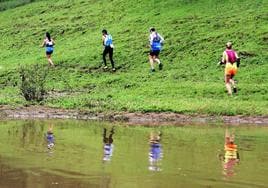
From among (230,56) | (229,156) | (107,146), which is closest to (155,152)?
(107,146)

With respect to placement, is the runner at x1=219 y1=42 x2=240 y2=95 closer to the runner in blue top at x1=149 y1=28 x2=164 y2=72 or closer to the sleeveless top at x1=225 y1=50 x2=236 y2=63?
the sleeveless top at x1=225 y1=50 x2=236 y2=63

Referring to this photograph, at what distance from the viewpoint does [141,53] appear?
3419cm

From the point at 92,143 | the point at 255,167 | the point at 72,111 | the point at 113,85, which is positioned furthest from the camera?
the point at 113,85

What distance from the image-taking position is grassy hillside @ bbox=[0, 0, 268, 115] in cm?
2491

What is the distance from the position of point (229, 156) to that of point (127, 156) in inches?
87.8

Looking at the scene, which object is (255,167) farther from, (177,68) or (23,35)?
(23,35)

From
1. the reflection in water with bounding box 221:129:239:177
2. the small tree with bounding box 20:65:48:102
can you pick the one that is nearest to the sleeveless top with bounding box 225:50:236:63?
the small tree with bounding box 20:65:48:102

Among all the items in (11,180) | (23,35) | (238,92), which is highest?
(23,35)

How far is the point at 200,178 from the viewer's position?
12.3 m

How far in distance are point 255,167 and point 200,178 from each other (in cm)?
169

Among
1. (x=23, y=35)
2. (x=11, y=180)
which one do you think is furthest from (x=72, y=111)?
(x=23, y=35)

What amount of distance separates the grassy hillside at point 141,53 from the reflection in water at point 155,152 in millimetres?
5058

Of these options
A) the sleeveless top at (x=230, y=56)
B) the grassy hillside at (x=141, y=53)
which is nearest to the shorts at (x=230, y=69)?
the sleeveless top at (x=230, y=56)

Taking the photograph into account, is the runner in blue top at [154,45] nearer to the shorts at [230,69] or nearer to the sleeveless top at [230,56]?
the sleeveless top at [230,56]
